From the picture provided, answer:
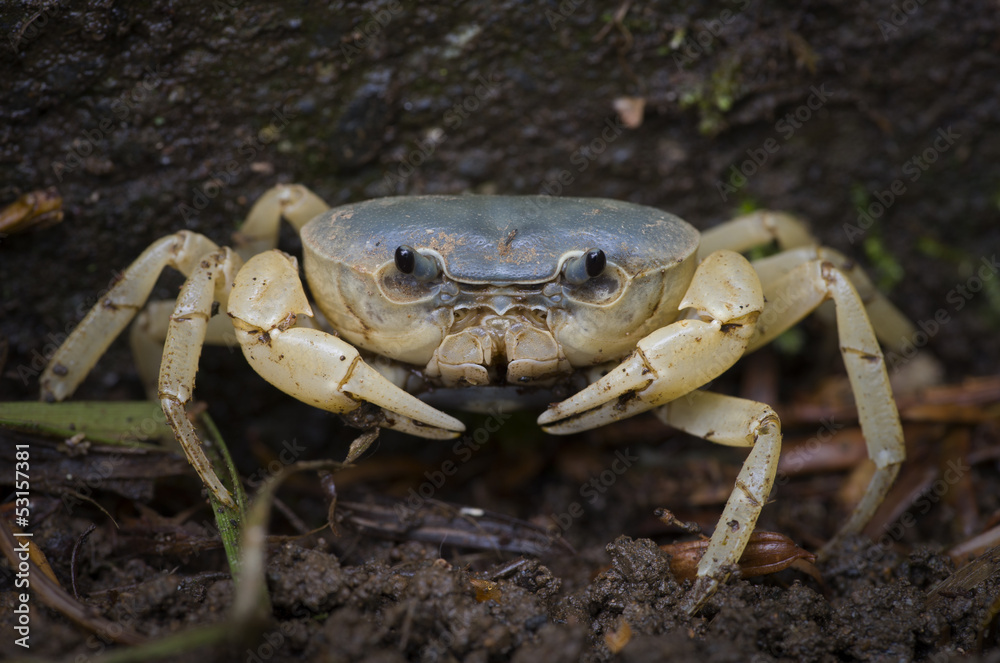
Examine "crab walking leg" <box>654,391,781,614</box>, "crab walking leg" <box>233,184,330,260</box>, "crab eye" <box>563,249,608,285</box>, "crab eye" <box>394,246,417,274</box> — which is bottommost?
"crab walking leg" <box>654,391,781,614</box>

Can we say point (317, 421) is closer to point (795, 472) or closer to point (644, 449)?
point (644, 449)

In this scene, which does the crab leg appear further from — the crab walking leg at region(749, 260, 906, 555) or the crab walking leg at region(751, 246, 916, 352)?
the crab walking leg at region(749, 260, 906, 555)

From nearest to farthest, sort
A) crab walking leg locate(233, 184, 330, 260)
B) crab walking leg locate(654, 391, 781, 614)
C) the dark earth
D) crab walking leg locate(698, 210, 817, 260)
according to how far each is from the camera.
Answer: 1. the dark earth
2. crab walking leg locate(654, 391, 781, 614)
3. crab walking leg locate(233, 184, 330, 260)
4. crab walking leg locate(698, 210, 817, 260)

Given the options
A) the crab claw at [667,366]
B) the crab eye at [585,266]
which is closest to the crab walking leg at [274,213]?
the crab eye at [585,266]

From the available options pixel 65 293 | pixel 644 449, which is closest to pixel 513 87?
pixel 644 449

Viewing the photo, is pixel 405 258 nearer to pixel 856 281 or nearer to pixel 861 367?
pixel 861 367

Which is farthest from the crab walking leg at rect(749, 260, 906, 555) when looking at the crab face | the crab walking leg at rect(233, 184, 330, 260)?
the crab walking leg at rect(233, 184, 330, 260)

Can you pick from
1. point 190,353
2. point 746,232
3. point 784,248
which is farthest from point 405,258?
point 784,248
